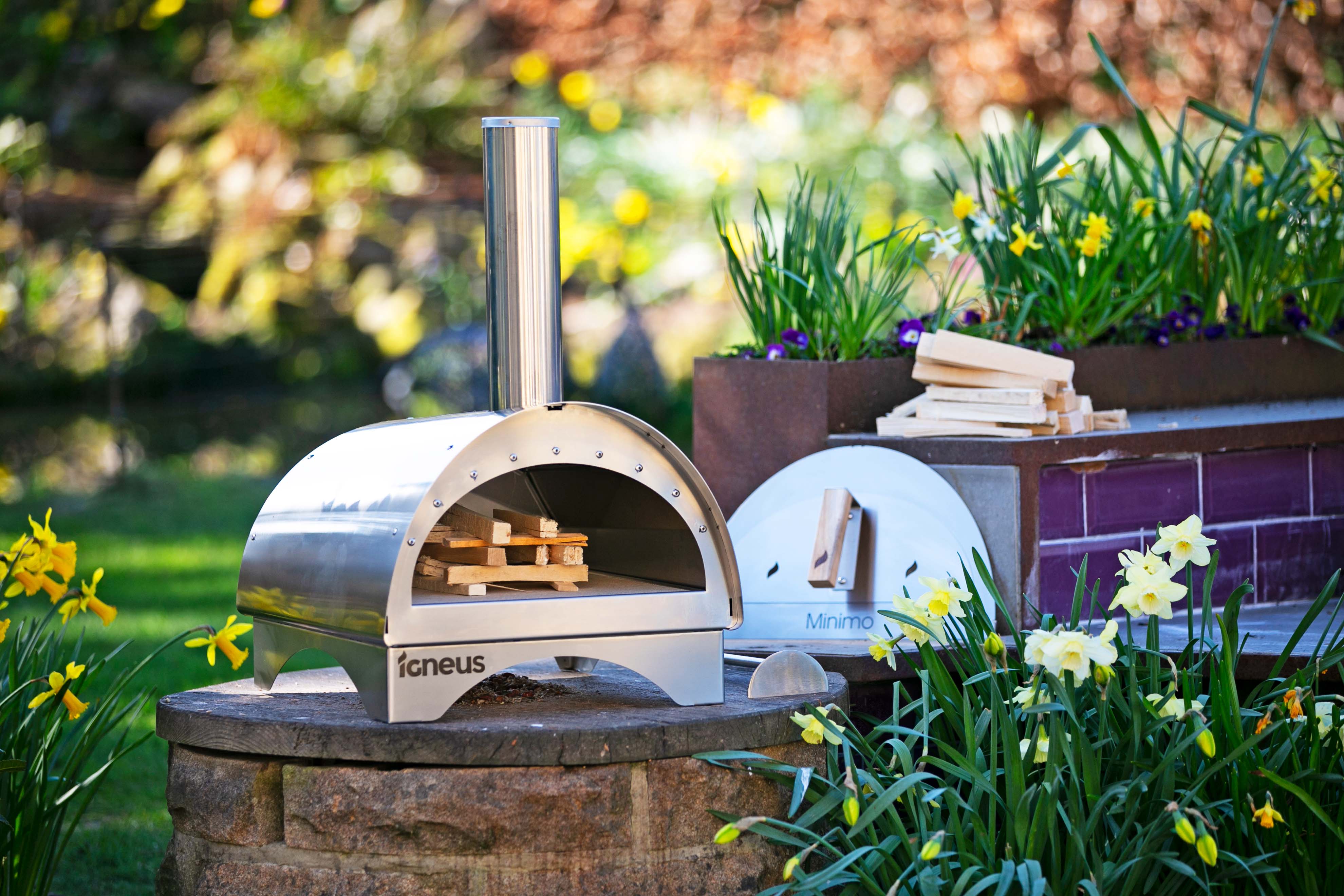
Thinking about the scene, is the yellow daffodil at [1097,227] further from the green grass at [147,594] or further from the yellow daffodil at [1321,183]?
the green grass at [147,594]

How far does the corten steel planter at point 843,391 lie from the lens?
3570mm

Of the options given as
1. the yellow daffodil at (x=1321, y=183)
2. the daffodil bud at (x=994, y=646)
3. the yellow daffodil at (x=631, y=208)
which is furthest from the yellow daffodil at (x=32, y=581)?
the yellow daffodil at (x=631, y=208)

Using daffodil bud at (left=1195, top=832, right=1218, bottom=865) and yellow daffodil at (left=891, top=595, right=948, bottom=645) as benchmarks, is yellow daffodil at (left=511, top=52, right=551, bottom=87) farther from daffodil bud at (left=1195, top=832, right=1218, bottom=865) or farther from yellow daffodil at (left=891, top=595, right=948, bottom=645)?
daffodil bud at (left=1195, top=832, right=1218, bottom=865)

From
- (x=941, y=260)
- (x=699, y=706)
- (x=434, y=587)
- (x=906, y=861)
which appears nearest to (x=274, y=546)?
(x=434, y=587)

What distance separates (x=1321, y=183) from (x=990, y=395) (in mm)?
1472

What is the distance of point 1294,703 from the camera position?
232 cm

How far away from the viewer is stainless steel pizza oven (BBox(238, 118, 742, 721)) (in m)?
2.35

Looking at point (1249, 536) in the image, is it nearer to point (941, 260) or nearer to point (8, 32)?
point (941, 260)

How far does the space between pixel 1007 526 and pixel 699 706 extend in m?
1.05

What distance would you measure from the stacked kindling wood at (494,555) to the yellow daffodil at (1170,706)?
973 millimetres

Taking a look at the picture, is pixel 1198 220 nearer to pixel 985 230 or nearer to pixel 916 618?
pixel 985 230

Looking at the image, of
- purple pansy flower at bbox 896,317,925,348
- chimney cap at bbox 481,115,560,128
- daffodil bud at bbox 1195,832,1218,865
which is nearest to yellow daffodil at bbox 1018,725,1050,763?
daffodil bud at bbox 1195,832,1218,865

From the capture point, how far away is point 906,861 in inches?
95.3

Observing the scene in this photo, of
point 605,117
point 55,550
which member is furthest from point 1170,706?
point 605,117
